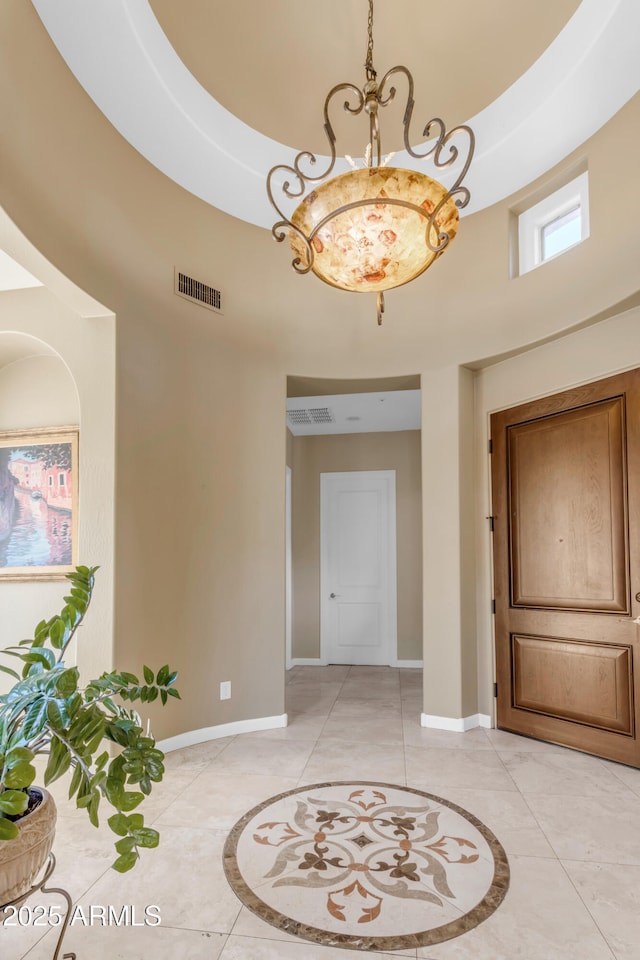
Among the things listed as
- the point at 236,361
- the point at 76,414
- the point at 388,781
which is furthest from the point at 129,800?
the point at 236,361

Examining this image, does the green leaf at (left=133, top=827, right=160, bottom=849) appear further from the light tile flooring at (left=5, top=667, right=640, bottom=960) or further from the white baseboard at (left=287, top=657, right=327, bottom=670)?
the white baseboard at (left=287, top=657, right=327, bottom=670)

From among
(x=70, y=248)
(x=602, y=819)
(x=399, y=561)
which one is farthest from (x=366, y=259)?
(x=399, y=561)

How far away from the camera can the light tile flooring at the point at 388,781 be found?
1.86 metres

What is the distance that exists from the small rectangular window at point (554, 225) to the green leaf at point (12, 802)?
395 cm

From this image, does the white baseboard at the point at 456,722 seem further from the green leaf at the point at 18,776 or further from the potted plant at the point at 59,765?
the green leaf at the point at 18,776

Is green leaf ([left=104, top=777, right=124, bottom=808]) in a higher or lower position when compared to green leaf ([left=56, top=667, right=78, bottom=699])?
lower

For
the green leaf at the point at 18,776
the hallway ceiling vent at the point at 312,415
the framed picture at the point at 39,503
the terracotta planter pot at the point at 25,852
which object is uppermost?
the hallway ceiling vent at the point at 312,415

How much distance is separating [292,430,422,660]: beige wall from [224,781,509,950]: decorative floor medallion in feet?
12.6

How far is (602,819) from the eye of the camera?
2.70 metres

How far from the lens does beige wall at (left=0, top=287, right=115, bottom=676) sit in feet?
10.8

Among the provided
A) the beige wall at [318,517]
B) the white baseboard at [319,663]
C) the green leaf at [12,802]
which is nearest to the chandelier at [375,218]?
the green leaf at [12,802]

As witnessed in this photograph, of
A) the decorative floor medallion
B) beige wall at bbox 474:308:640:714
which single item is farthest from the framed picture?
beige wall at bbox 474:308:640:714

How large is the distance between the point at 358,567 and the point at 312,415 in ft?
6.66

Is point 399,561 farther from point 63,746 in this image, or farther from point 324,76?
point 63,746
